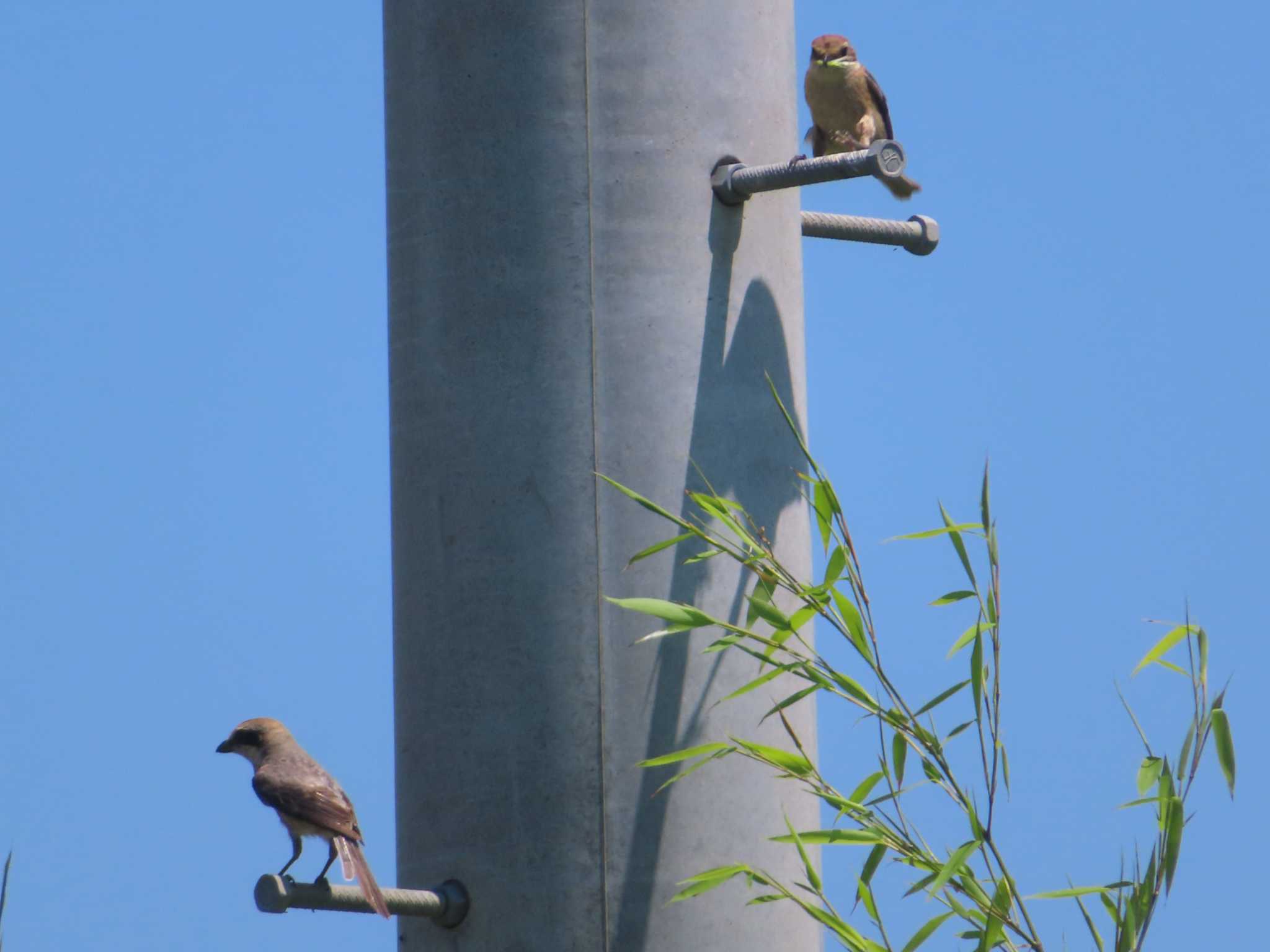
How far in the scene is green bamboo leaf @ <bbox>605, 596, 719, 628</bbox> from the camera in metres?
3.30

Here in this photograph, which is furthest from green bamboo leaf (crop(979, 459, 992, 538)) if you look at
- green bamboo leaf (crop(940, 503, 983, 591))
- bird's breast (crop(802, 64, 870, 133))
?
bird's breast (crop(802, 64, 870, 133))

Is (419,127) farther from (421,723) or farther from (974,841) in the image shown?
(974,841)

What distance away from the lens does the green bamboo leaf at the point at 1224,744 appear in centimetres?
318

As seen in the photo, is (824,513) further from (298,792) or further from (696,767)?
(298,792)

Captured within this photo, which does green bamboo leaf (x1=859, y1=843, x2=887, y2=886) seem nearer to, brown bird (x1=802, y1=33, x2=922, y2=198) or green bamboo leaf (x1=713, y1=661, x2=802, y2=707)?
green bamboo leaf (x1=713, y1=661, x2=802, y2=707)

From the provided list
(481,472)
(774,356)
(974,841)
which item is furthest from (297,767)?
(974,841)

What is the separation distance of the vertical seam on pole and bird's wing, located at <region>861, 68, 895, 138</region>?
56.1 inches

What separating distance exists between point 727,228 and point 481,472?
2.24ft

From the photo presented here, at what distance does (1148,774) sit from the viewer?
320 cm

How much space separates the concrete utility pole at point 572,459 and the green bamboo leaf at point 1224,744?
0.80 meters

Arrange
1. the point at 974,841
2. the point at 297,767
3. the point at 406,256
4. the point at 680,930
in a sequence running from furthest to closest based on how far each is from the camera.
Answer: the point at 297,767 → the point at 406,256 → the point at 680,930 → the point at 974,841

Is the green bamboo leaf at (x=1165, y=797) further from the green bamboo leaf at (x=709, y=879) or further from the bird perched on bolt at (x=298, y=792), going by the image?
the bird perched on bolt at (x=298, y=792)

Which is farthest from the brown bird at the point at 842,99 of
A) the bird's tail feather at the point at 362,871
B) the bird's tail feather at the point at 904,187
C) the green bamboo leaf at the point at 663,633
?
the bird's tail feather at the point at 362,871

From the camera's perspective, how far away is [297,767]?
416cm
